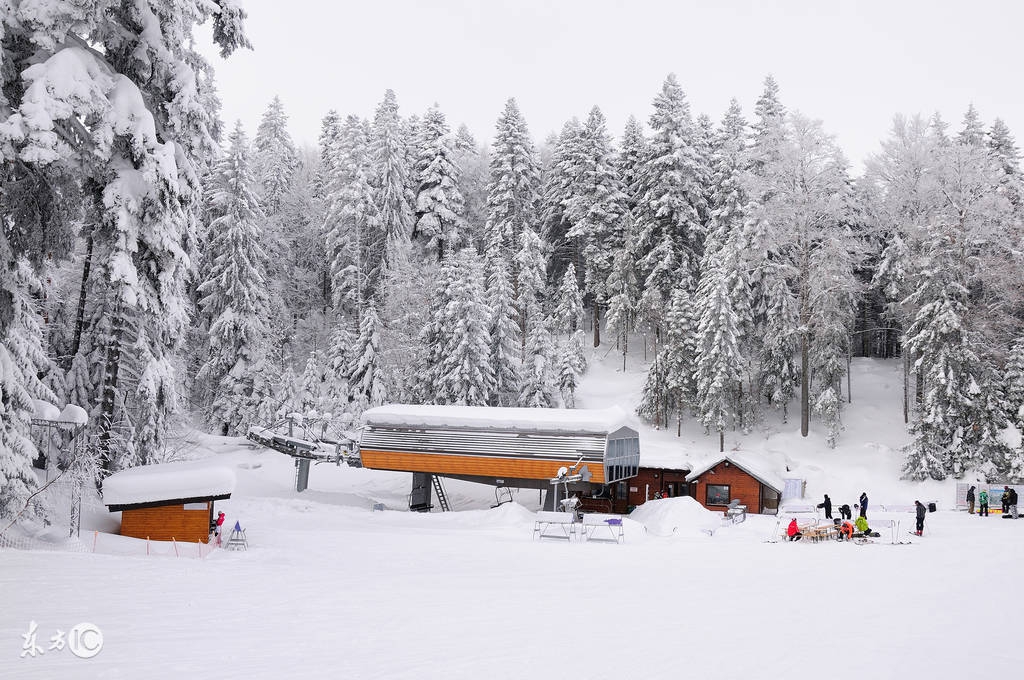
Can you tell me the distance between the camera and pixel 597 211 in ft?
177

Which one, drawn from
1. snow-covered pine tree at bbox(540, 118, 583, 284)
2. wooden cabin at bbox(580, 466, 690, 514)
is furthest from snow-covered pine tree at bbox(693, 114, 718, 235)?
wooden cabin at bbox(580, 466, 690, 514)

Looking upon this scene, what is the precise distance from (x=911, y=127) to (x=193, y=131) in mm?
46113

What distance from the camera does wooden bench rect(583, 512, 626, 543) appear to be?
23.3 meters

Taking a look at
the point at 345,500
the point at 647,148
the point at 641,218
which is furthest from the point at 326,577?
the point at 647,148

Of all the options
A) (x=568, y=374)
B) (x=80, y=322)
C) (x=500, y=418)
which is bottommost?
(x=500, y=418)

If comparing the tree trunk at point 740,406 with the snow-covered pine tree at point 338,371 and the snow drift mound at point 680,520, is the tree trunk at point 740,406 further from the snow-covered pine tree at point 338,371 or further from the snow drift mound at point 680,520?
the snow-covered pine tree at point 338,371

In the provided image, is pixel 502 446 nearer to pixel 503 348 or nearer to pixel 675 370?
pixel 503 348

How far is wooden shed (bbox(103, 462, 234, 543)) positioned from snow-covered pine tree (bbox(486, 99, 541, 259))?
34.6 m

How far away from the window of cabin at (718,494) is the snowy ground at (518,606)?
30.8 feet

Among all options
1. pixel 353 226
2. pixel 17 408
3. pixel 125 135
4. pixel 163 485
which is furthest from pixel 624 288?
pixel 17 408

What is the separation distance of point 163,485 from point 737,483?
2381 cm

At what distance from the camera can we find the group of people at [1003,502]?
26.7 meters

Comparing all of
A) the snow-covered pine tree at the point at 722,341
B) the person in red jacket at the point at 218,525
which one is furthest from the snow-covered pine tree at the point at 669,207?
the person in red jacket at the point at 218,525

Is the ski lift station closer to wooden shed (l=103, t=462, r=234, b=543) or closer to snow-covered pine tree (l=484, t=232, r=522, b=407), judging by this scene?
snow-covered pine tree (l=484, t=232, r=522, b=407)
